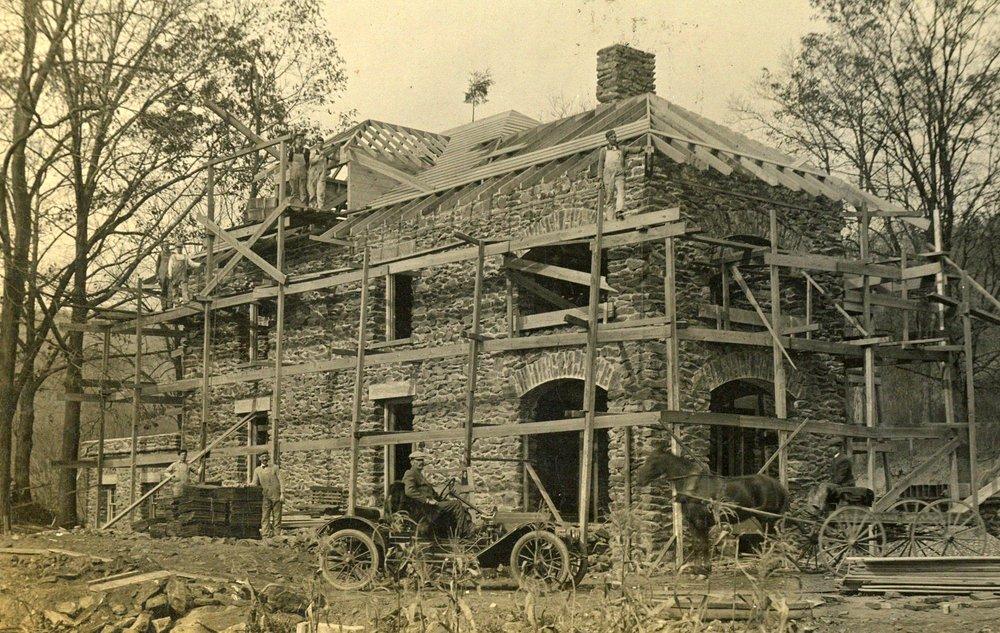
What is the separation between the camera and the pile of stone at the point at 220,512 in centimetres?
1825

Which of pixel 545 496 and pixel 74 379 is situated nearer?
pixel 545 496

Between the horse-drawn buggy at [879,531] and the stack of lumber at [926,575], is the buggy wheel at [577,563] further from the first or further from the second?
the horse-drawn buggy at [879,531]

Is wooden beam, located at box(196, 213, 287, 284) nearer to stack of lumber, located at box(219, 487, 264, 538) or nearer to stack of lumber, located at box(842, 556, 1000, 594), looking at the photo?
stack of lumber, located at box(219, 487, 264, 538)

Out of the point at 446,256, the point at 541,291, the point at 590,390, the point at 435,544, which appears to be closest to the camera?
the point at 435,544

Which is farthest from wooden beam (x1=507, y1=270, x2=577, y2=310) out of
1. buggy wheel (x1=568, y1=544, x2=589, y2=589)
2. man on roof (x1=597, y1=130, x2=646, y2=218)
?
buggy wheel (x1=568, y1=544, x2=589, y2=589)

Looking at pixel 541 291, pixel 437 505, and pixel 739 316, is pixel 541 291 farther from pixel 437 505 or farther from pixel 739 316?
pixel 437 505

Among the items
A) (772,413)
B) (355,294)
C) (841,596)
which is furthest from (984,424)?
(841,596)

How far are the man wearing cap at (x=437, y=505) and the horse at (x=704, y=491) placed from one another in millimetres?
2168

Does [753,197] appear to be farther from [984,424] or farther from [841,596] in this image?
[984,424]

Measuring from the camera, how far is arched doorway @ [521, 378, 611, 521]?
17.8 metres

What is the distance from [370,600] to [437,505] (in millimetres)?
1746

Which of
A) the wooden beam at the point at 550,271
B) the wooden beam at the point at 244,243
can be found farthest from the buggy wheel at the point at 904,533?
the wooden beam at the point at 244,243

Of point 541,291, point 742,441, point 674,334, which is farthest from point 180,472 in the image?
point 674,334

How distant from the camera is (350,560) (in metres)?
13.4
